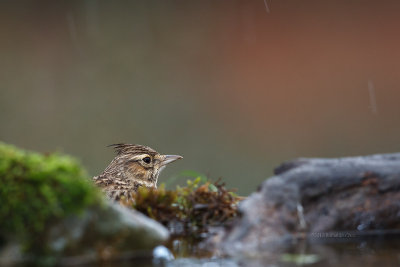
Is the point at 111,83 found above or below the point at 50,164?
above

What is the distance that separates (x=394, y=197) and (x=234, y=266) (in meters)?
1.42

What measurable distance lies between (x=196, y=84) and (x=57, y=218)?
15736 millimetres

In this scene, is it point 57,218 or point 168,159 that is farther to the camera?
point 168,159

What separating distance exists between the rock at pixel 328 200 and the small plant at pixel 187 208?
39 centimetres

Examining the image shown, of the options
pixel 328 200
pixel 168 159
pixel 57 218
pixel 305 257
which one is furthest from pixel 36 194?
pixel 168 159

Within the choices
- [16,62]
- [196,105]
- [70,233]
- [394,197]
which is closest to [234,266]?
[70,233]

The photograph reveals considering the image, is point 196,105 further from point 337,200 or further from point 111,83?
point 337,200

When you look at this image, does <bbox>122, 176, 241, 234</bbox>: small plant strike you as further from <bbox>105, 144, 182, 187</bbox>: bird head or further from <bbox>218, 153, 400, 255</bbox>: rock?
<bbox>105, 144, 182, 187</bbox>: bird head

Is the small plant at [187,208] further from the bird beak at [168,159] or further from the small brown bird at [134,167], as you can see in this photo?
the bird beak at [168,159]

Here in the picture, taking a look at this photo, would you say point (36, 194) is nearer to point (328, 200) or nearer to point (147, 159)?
point (328, 200)

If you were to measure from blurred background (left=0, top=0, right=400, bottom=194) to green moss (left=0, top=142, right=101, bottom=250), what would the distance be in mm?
11584

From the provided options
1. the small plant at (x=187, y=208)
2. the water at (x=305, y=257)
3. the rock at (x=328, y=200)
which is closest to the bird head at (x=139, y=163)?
the small plant at (x=187, y=208)

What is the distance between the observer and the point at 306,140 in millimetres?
16031

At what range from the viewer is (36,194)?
316 centimetres
